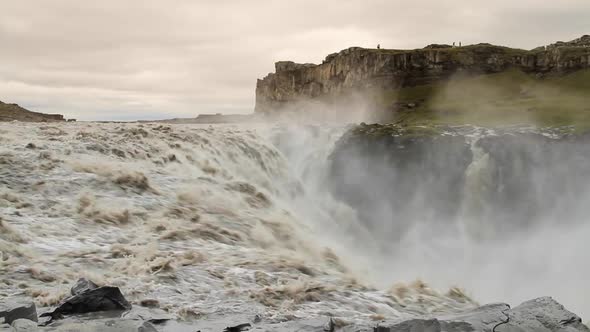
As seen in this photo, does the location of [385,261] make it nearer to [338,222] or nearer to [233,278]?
[338,222]

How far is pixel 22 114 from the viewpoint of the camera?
190ft

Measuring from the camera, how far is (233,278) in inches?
456

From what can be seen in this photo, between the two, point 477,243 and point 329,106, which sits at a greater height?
point 329,106

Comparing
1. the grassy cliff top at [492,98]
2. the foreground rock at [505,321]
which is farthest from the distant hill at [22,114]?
the foreground rock at [505,321]

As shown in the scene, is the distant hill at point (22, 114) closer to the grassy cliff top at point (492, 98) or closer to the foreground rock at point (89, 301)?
the grassy cliff top at point (492, 98)

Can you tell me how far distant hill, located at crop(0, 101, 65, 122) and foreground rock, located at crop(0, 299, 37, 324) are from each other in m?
50.3

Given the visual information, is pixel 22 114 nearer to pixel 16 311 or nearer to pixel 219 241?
pixel 219 241

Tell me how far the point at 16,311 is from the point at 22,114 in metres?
56.5

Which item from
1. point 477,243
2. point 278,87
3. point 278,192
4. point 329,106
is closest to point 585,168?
point 477,243

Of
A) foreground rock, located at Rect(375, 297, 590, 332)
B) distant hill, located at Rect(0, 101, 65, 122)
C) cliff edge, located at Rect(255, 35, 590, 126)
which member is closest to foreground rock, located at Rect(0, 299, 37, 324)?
foreground rock, located at Rect(375, 297, 590, 332)

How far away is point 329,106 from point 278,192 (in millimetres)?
80076

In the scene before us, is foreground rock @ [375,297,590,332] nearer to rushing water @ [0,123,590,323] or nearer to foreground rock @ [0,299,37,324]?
rushing water @ [0,123,590,323]

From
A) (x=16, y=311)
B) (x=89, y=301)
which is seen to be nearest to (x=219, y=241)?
(x=89, y=301)

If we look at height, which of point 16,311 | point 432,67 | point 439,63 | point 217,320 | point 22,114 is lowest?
point 217,320
